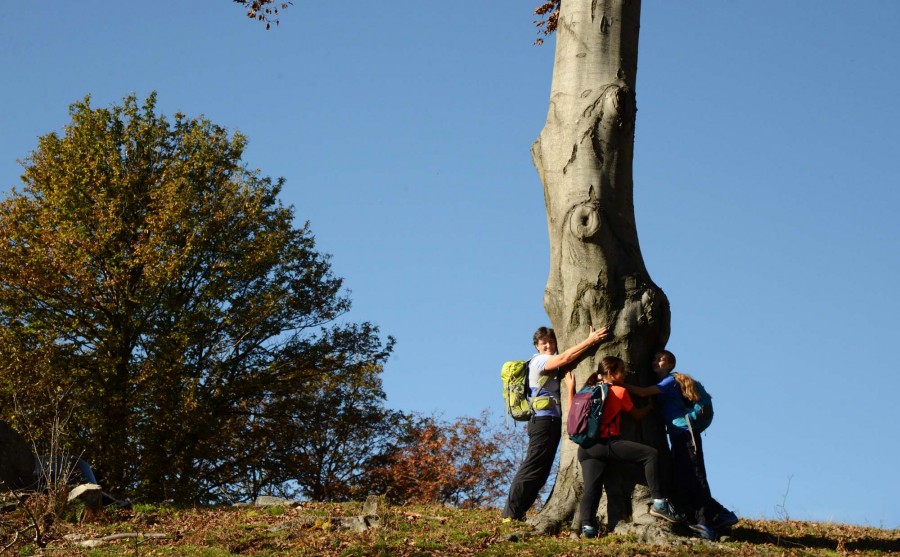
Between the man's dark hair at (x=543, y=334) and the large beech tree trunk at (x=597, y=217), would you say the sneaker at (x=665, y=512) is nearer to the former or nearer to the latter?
the large beech tree trunk at (x=597, y=217)

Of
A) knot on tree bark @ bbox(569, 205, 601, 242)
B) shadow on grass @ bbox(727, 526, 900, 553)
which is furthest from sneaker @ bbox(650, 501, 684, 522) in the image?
knot on tree bark @ bbox(569, 205, 601, 242)

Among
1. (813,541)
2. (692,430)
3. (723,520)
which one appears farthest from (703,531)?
(813,541)

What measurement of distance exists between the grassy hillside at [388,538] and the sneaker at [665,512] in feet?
0.79

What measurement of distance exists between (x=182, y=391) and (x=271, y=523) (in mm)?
12091

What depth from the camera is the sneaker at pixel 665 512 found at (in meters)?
8.95

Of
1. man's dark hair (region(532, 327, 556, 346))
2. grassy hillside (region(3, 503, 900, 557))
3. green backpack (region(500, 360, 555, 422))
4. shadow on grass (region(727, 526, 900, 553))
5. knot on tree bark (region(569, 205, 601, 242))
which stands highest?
knot on tree bark (region(569, 205, 601, 242))

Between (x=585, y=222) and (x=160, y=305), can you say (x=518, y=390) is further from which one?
(x=160, y=305)

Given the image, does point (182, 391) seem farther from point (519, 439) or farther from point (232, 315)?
point (519, 439)

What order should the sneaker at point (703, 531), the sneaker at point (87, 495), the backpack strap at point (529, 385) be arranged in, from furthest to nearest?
the sneaker at point (87, 495) → the backpack strap at point (529, 385) → the sneaker at point (703, 531)

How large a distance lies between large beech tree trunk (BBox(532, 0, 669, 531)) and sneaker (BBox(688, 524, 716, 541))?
49 centimetres

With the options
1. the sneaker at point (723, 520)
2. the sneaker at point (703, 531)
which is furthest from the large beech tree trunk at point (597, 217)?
the sneaker at point (723, 520)

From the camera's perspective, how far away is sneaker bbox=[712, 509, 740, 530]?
9.49 metres

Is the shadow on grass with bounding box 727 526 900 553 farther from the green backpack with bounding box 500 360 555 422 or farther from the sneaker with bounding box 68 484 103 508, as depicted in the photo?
the sneaker with bounding box 68 484 103 508

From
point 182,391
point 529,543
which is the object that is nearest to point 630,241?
point 529,543
